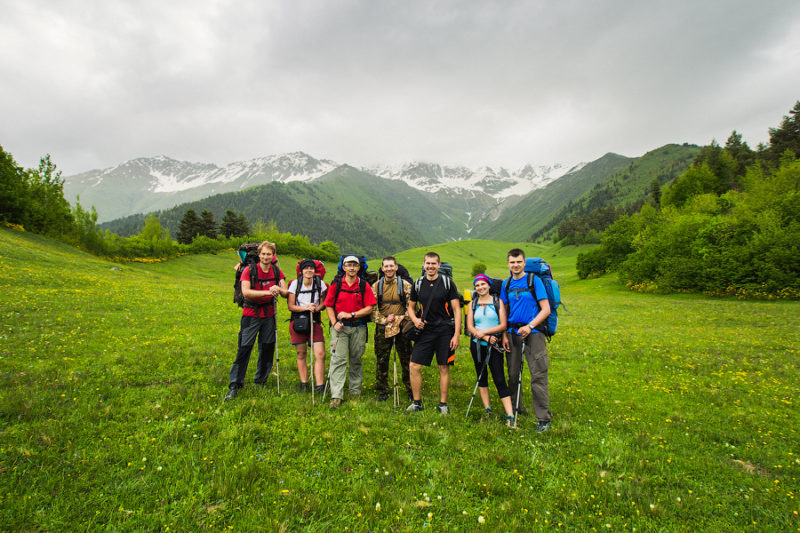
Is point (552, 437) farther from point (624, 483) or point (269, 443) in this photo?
point (269, 443)

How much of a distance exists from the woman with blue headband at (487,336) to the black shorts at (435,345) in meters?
0.60

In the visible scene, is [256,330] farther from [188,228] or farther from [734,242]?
[188,228]

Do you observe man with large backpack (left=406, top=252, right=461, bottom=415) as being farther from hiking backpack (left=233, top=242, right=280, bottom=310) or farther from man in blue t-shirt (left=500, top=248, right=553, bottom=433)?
hiking backpack (left=233, top=242, right=280, bottom=310)

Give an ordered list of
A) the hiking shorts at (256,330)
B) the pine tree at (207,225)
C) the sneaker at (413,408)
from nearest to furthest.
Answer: the sneaker at (413,408) < the hiking shorts at (256,330) < the pine tree at (207,225)

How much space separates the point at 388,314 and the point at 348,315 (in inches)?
44.2

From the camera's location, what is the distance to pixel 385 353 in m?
9.18

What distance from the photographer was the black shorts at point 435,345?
8188mm

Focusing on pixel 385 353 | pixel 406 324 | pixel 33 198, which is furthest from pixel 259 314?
pixel 33 198

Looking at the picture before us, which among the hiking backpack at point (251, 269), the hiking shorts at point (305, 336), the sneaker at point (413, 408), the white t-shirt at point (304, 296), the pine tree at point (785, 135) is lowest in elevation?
the sneaker at point (413, 408)

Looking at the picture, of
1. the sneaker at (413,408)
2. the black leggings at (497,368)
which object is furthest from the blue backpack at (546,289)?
the sneaker at (413,408)

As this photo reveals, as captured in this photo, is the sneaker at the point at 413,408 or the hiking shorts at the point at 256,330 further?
the hiking shorts at the point at 256,330

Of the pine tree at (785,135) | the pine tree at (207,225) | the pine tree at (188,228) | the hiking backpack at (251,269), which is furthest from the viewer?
the pine tree at (207,225)

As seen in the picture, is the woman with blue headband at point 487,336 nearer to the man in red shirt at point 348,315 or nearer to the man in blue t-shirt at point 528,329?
the man in blue t-shirt at point 528,329

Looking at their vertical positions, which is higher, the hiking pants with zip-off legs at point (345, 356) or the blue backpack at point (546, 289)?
the blue backpack at point (546, 289)
